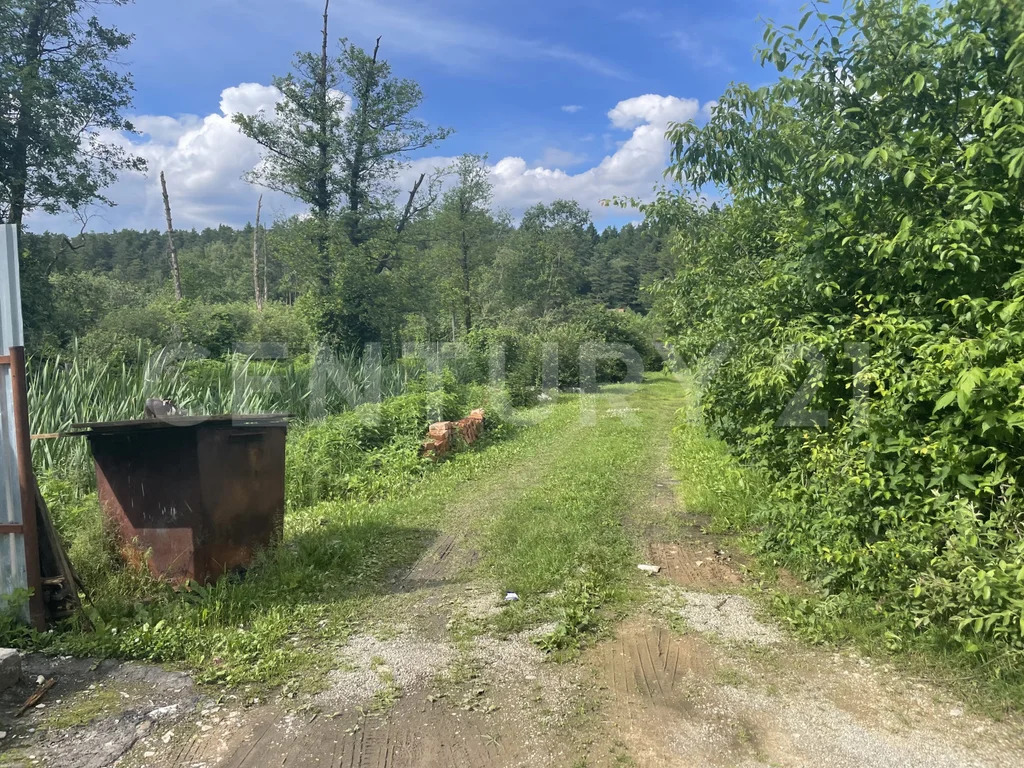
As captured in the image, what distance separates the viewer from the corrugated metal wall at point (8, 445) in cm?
386

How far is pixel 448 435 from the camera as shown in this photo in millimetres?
9562

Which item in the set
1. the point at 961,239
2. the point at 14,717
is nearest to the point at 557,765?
the point at 14,717

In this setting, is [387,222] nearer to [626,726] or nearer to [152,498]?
[152,498]

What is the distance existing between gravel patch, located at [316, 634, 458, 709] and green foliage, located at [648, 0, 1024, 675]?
2504 millimetres

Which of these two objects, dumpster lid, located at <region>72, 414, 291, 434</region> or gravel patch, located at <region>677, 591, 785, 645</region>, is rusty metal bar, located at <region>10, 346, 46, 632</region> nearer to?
dumpster lid, located at <region>72, 414, 291, 434</region>

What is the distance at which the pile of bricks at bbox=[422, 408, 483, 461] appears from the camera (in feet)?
29.6

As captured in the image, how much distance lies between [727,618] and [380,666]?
2139 mm

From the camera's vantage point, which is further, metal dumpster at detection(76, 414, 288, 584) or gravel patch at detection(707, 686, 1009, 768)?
metal dumpster at detection(76, 414, 288, 584)

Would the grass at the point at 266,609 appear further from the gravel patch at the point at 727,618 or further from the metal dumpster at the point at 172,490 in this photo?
the gravel patch at the point at 727,618

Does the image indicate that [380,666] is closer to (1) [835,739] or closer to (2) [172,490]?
(2) [172,490]

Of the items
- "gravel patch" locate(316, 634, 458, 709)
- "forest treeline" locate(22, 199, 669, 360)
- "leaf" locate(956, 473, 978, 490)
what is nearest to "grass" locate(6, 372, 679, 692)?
"gravel patch" locate(316, 634, 458, 709)

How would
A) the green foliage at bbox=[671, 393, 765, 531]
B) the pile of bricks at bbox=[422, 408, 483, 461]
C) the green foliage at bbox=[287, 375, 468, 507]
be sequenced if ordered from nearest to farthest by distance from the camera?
the green foliage at bbox=[671, 393, 765, 531], the green foliage at bbox=[287, 375, 468, 507], the pile of bricks at bbox=[422, 408, 483, 461]

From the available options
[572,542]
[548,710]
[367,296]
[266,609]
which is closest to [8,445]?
[266,609]

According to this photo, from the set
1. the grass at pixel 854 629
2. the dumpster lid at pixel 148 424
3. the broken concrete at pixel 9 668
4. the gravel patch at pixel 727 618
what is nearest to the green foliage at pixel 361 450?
the dumpster lid at pixel 148 424
